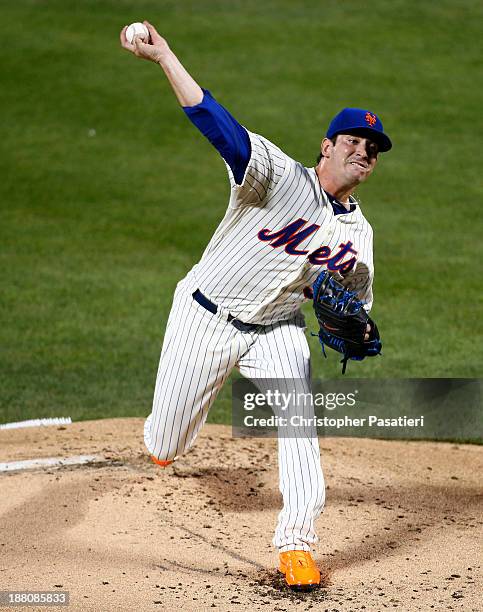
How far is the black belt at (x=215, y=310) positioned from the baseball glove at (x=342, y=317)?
12.1 inches

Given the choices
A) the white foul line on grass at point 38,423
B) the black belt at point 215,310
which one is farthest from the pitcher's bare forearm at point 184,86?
the white foul line on grass at point 38,423

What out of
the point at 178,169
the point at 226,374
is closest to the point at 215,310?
the point at 226,374

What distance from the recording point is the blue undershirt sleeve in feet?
14.0

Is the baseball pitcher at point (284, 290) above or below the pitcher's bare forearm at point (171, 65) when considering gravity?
below

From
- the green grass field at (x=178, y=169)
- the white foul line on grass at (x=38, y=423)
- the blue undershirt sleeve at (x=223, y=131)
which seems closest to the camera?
the blue undershirt sleeve at (x=223, y=131)

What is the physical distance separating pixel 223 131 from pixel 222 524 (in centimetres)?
216

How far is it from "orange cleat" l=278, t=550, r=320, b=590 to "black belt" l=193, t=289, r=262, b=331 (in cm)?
100

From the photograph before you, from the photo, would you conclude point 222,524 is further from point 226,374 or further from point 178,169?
point 178,169

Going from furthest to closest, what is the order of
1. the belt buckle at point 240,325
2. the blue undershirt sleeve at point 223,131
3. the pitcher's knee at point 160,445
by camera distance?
the pitcher's knee at point 160,445 < the belt buckle at point 240,325 < the blue undershirt sleeve at point 223,131

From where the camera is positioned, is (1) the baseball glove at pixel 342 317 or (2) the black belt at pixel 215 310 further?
(2) the black belt at pixel 215 310

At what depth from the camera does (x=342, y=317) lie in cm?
477

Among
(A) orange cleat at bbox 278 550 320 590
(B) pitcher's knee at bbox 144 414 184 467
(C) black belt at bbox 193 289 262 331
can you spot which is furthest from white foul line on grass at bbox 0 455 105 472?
(A) orange cleat at bbox 278 550 320 590

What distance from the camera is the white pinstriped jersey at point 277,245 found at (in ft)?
15.1

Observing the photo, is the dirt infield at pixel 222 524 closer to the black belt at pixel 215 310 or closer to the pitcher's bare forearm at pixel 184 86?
the black belt at pixel 215 310
